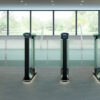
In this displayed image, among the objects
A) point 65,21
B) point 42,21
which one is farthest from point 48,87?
point 65,21

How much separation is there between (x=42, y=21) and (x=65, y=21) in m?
2.10

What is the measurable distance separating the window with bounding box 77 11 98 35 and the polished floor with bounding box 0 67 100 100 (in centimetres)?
1556

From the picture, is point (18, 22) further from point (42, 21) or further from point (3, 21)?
point (42, 21)

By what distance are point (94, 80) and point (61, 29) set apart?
1680 centimetres

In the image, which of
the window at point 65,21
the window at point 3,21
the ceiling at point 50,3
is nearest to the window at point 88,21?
the window at point 65,21

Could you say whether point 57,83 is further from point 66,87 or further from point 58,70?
point 58,70

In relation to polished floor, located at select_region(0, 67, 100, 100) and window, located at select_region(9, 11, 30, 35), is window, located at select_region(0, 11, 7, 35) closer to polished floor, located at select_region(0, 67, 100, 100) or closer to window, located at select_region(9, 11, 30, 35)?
window, located at select_region(9, 11, 30, 35)

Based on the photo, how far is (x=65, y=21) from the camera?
875 inches

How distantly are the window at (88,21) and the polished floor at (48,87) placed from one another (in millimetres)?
15562

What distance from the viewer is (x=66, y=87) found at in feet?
16.3

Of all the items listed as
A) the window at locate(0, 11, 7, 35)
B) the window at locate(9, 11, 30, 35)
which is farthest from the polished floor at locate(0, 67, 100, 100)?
the window at locate(0, 11, 7, 35)

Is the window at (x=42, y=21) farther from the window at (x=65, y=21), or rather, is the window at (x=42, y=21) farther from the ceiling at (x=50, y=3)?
the ceiling at (x=50, y=3)

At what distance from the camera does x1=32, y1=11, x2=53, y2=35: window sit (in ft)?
71.5

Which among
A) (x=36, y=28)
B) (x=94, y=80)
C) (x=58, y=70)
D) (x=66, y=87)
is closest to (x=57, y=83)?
(x=66, y=87)
